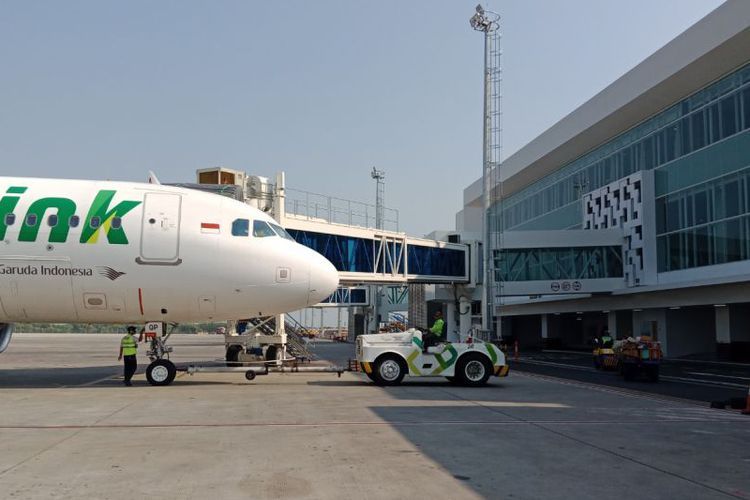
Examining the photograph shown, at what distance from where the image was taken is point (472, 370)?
68.0 feet

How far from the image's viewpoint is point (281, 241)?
19.8 metres

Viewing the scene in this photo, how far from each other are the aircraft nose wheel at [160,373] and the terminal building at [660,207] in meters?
24.6

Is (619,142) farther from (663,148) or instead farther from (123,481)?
(123,481)

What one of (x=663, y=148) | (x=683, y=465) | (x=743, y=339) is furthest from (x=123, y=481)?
(x=663, y=148)

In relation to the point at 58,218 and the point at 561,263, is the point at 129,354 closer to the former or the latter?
the point at 58,218

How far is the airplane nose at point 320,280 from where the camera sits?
1986 centimetres

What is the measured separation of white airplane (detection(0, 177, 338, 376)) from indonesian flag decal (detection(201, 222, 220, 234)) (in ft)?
0.10

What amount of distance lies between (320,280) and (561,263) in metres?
36.4

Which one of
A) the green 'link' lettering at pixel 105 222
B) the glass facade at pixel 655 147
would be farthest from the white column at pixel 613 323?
the green 'link' lettering at pixel 105 222

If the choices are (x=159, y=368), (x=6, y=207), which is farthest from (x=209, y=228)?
(x=6, y=207)

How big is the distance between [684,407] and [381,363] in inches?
336

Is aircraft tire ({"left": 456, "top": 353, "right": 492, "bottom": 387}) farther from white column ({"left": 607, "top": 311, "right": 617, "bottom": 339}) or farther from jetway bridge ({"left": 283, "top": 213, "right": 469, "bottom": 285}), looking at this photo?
white column ({"left": 607, "top": 311, "right": 617, "bottom": 339})

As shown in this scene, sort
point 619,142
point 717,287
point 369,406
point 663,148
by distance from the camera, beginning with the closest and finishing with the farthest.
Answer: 1. point 369,406
2. point 717,287
3. point 663,148
4. point 619,142

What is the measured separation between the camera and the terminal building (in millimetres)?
38844
